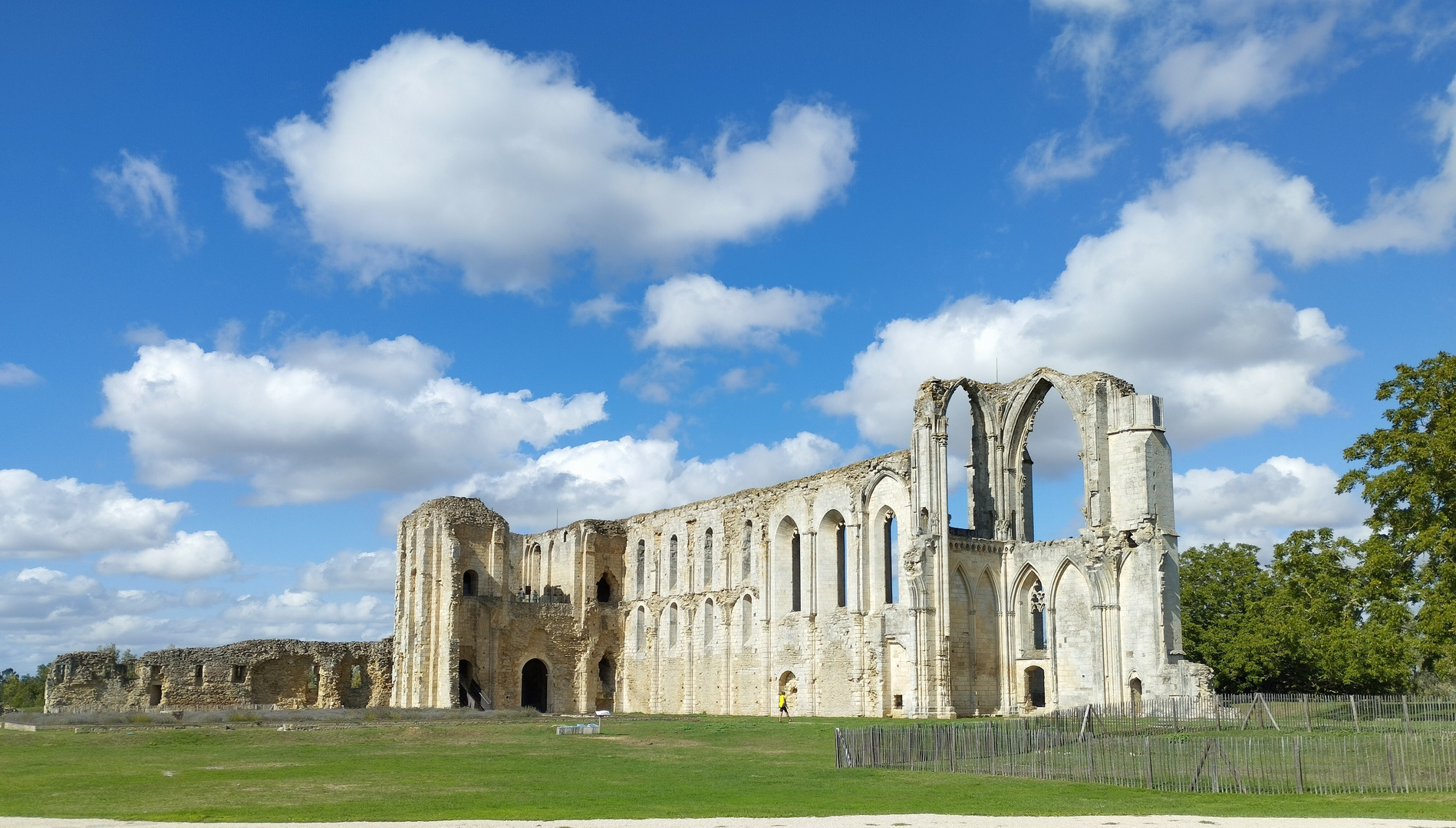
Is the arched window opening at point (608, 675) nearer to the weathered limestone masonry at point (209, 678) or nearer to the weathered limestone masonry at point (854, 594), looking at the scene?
the weathered limestone masonry at point (854, 594)

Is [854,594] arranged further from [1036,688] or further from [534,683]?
[534,683]

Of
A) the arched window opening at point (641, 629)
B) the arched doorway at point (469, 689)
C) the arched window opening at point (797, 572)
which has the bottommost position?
the arched doorway at point (469, 689)

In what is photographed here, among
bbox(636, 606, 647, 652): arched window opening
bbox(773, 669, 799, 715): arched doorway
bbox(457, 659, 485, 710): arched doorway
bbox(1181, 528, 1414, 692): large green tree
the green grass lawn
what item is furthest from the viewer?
bbox(636, 606, 647, 652): arched window opening

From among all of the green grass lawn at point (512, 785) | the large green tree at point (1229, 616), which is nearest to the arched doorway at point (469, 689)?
the green grass lawn at point (512, 785)

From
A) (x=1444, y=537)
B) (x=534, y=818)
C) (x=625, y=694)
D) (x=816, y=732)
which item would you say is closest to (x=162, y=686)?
(x=625, y=694)

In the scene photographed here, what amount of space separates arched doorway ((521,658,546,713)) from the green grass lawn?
26258 mm

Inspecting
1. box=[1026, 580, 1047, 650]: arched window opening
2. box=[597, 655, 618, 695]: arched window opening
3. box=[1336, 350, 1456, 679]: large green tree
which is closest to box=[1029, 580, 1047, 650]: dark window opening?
box=[1026, 580, 1047, 650]: arched window opening

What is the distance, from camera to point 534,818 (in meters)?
14.7

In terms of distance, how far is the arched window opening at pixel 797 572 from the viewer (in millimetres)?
45469

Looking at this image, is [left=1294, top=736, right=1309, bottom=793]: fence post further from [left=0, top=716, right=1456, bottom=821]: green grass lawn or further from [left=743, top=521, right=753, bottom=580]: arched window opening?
[left=743, top=521, right=753, bottom=580]: arched window opening

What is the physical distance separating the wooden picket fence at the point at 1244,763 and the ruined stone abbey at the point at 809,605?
16736mm

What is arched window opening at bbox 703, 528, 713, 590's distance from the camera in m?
50.2

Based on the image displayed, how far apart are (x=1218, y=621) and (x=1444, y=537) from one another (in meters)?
15.6

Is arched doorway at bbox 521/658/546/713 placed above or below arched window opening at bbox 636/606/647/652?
below
